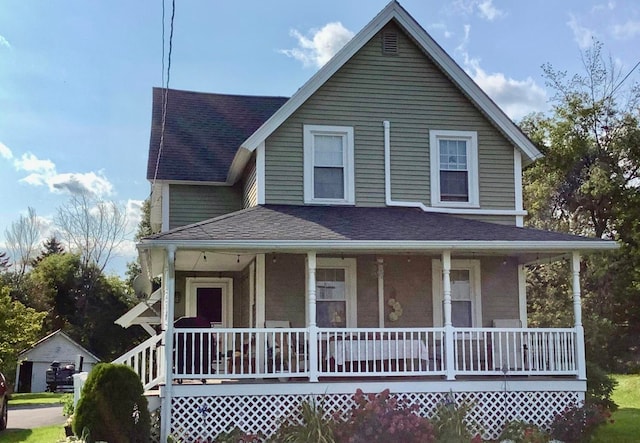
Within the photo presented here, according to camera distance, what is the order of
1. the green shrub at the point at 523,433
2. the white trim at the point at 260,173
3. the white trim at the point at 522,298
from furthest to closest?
the white trim at the point at 522,298
the white trim at the point at 260,173
the green shrub at the point at 523,433

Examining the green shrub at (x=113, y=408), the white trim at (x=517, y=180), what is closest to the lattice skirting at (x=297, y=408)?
the green shrub at (x=113, y=408)

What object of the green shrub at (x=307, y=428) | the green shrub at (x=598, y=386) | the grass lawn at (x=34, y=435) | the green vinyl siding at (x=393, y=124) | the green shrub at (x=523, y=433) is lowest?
the grass lawn at (x=34, y=435)

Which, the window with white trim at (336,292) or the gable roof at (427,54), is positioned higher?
the gable roof at (427,54)

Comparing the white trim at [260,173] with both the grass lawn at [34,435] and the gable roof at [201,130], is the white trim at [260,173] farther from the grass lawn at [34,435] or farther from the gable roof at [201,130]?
the grass lawn at [34,435]

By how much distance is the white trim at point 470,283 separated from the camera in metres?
13.6

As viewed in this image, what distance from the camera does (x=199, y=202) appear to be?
16031 millimetres

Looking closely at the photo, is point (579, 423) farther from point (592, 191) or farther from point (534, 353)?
point (592, 191)

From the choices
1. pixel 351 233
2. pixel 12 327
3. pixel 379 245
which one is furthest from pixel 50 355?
pixel 379 245

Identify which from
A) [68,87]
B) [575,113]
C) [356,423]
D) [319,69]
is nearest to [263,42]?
[319,69]

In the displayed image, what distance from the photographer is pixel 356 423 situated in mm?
10211

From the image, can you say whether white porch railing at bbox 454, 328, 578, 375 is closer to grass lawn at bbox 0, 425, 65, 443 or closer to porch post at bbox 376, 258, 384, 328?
porch post at bbox 376, 258, 384, 328

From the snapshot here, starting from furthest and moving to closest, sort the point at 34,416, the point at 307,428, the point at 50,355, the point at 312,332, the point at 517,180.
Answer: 1. the point at 50,355
2. the point at 34,416
3. the point at 517,180
4. the point at 312,332
5. the point at 307,428

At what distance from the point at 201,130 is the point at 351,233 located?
7051mm

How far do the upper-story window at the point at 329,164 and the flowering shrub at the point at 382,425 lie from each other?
4.45m
